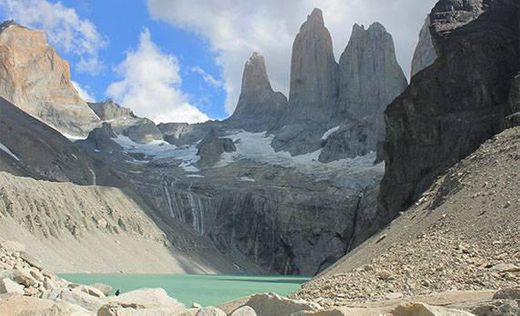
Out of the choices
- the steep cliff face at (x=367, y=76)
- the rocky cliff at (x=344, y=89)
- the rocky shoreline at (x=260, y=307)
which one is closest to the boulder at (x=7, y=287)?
the rocky shoreline at (x=260, y=307)

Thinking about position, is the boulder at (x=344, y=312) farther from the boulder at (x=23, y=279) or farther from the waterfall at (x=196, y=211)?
the waterfall at (x=196, y=211)

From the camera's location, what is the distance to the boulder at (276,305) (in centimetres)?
1189

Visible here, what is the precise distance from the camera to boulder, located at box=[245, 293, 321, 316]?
39.0 feet

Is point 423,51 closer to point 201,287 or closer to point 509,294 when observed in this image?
point 201,287

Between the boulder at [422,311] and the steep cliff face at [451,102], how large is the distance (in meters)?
45.6

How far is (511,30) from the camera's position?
61.7m

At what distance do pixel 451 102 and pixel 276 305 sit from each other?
51425mm

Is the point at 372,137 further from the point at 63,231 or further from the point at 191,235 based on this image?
the point at 63,231

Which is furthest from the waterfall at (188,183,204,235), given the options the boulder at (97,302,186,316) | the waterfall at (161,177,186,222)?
the boulder at (97,302,186,316)

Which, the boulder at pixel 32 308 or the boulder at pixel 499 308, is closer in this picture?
the boulder at pixel 499 308

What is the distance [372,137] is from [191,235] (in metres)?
67.8

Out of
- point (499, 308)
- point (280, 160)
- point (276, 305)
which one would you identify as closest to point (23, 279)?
point (276, 305)

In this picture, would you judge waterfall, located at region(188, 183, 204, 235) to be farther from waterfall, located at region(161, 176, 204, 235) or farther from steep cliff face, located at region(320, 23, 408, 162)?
steep cliff face, located at region(320, 23, 408, 162)

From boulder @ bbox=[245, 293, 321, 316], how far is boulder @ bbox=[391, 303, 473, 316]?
6.44 feet
